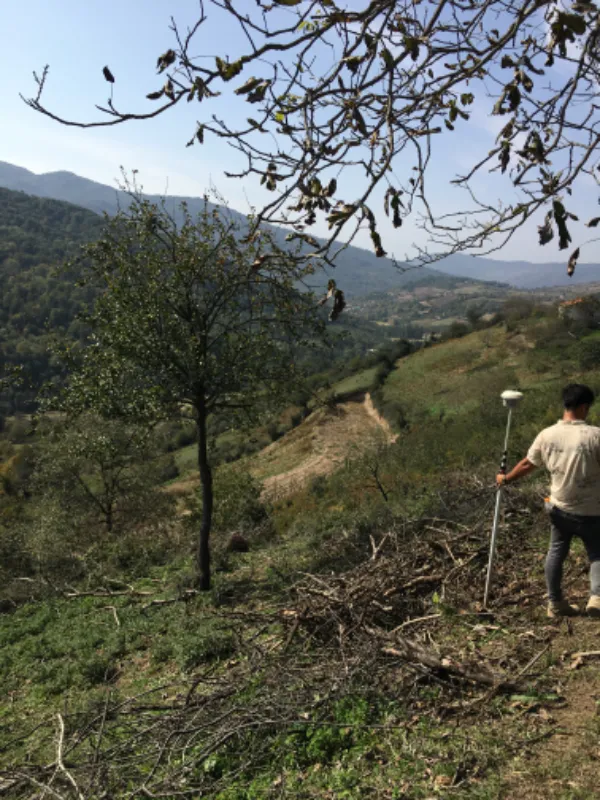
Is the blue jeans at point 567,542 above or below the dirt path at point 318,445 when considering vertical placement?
above

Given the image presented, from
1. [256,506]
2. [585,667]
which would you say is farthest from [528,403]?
[585,667]

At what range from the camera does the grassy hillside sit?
382 cm

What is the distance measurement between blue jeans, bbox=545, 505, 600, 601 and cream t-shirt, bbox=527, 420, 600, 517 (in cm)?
10

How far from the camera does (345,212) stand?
103 inches

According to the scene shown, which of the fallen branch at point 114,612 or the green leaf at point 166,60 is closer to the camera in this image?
the green leaf at point 166,60

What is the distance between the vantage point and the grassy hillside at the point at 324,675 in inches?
150

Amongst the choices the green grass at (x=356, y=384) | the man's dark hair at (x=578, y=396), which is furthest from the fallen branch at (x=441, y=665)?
the green grass at (x=356, y=384)

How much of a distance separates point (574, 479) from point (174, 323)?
6.97 metres

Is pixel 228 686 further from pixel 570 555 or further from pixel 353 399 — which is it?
pixel 353 399

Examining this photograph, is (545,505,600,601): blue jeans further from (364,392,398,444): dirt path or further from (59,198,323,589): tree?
(364,392,398,444): dirt path

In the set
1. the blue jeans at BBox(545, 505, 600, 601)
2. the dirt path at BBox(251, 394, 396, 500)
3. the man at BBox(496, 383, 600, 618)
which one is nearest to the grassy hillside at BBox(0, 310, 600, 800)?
the blue jeans at BBox(545, 505, 600, 601)

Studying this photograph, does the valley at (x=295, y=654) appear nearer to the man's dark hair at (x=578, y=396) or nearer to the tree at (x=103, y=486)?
the tree at (x=103, y=486)

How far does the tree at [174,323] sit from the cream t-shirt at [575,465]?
17.1 feet

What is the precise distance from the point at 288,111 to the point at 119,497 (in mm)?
20304
